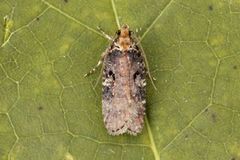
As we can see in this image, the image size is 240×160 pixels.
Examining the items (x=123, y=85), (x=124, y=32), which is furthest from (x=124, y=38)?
(x=123, y=85)

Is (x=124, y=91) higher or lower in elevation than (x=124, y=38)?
lower

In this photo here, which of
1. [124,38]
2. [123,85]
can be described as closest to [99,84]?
[123,85]

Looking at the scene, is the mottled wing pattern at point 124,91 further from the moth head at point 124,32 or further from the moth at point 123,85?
the moth head at point 124,32

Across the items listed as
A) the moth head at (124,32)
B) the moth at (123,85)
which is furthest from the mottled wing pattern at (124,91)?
the moth head at (124,32)

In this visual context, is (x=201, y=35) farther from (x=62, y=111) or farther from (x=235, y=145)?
(x=62, y=111)

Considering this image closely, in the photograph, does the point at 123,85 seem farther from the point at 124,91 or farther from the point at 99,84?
the point at 99,84

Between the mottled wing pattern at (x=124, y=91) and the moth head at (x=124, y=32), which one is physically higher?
the moth head at (x=124, y=32)

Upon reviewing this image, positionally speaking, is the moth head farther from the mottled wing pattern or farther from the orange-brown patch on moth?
the mottled wing pattern
